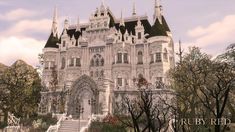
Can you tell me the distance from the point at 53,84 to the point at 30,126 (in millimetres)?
11594

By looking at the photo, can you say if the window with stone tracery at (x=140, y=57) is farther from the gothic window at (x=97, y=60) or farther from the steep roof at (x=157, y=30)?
the gothic window at (x=97, y=60)

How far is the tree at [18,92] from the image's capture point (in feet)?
143

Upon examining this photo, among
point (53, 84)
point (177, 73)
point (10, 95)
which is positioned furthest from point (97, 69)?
point (177, 73)

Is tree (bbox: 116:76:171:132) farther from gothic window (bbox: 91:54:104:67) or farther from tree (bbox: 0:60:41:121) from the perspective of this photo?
tree (bbox: 0:60:41:121)

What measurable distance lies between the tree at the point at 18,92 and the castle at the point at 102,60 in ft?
9.59

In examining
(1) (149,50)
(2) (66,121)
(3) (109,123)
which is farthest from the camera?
(1) (149,50)

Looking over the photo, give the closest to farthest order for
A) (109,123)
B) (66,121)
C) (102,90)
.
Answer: (109,123), (66,121), (102,90)

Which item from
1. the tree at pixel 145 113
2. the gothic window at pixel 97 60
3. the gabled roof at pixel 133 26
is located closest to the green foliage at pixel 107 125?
the tree at pixel 145 113

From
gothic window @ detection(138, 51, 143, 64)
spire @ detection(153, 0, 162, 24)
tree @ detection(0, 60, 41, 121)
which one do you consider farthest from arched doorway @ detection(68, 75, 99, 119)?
spire @ detection(153, 0, 162, 24)

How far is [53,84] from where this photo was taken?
47719mm

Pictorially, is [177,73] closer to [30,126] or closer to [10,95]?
[30,126]

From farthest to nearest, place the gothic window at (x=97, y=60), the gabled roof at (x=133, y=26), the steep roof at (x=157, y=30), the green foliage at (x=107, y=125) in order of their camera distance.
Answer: the gabled roof at (x=133, y=26), the gothic window at (x=97, y=60), the steep roof at (x=157, y=30), the green foliage at (x=107, y=125)

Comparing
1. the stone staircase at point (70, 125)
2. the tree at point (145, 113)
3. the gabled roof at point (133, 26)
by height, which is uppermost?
the gabled roof at point (133, 26)

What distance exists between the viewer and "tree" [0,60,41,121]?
4353 centimetres
